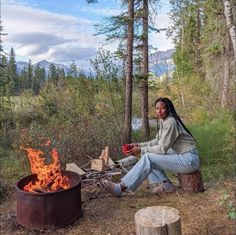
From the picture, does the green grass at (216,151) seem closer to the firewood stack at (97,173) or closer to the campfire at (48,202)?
the firewood stack at (97,173)

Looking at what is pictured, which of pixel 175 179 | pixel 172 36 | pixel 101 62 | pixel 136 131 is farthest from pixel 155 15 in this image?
pixel 172 36

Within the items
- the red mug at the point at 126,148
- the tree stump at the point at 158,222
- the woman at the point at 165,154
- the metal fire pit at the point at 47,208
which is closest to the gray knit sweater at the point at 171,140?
the woman at the point at 165,154

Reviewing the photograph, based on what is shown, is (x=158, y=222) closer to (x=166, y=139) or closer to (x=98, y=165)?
(x=166, y=139)

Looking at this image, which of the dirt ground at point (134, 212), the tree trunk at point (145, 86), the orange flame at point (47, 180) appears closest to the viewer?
the dirt ground at point (134, 212)

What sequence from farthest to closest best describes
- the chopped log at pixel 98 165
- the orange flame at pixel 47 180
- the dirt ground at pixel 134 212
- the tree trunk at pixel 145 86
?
the tree trunk at pixel 145 86
the chopped log at pixel 98 165
the orange flame at pixel 47 180
the dirt ground at pixel 134 212

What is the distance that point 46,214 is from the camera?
425 centimetres

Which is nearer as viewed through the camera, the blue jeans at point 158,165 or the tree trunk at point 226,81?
the blue jeans at point 158,165

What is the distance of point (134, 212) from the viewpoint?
467 cm

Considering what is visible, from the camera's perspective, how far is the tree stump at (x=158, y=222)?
3.16 meters

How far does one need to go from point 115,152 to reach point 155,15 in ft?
16.3

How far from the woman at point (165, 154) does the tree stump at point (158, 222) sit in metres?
1.50

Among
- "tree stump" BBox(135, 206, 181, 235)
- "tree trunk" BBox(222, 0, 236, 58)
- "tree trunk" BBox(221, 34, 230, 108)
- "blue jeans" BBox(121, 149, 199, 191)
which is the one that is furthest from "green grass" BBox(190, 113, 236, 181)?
"tree trunk" BBox(221, 34, 230, 108)

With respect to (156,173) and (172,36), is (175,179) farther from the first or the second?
(172,36)

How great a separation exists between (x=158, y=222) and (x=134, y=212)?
4.82 ft
